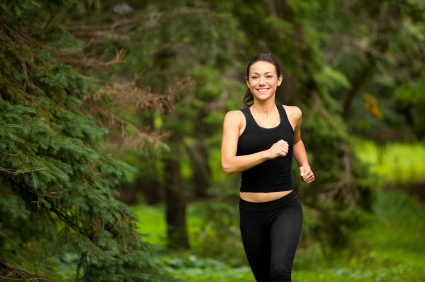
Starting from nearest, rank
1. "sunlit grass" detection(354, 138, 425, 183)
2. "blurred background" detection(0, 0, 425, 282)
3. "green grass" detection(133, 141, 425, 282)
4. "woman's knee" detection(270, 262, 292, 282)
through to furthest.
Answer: "woman's knee" detection(270, 262, 292, 282), "blurred background" detection(0, 0, 425, 282), "green grass" detection(133, 141, 425, 282), "sunlit grass" detection(354, 138, 425, 183)

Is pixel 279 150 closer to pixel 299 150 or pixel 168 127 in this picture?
pixel 299 150

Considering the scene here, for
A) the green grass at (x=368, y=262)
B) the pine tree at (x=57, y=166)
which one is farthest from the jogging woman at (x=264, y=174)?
the green grass at (x=368, y=262)

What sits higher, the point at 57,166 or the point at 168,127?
the point at 57,166

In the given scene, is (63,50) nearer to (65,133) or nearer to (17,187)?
(65,133)

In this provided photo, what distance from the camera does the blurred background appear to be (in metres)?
4.33

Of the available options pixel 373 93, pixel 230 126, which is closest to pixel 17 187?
pixel 230 126

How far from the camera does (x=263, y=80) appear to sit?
4.02 meters

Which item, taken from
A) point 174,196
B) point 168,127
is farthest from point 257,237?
point 174,196

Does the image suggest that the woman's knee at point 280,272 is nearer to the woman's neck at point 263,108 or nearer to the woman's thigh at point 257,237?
the woman's thigh at point 257,237

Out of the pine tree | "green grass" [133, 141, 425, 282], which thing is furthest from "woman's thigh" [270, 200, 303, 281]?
"green grass" [133, 141, 425, 282]

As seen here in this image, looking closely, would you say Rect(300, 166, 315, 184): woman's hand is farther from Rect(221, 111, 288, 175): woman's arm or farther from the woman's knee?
the woman's knee

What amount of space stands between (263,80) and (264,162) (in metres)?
0.69

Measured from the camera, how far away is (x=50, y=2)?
15.9ft

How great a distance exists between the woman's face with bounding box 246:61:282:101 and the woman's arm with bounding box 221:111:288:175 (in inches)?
9.6
